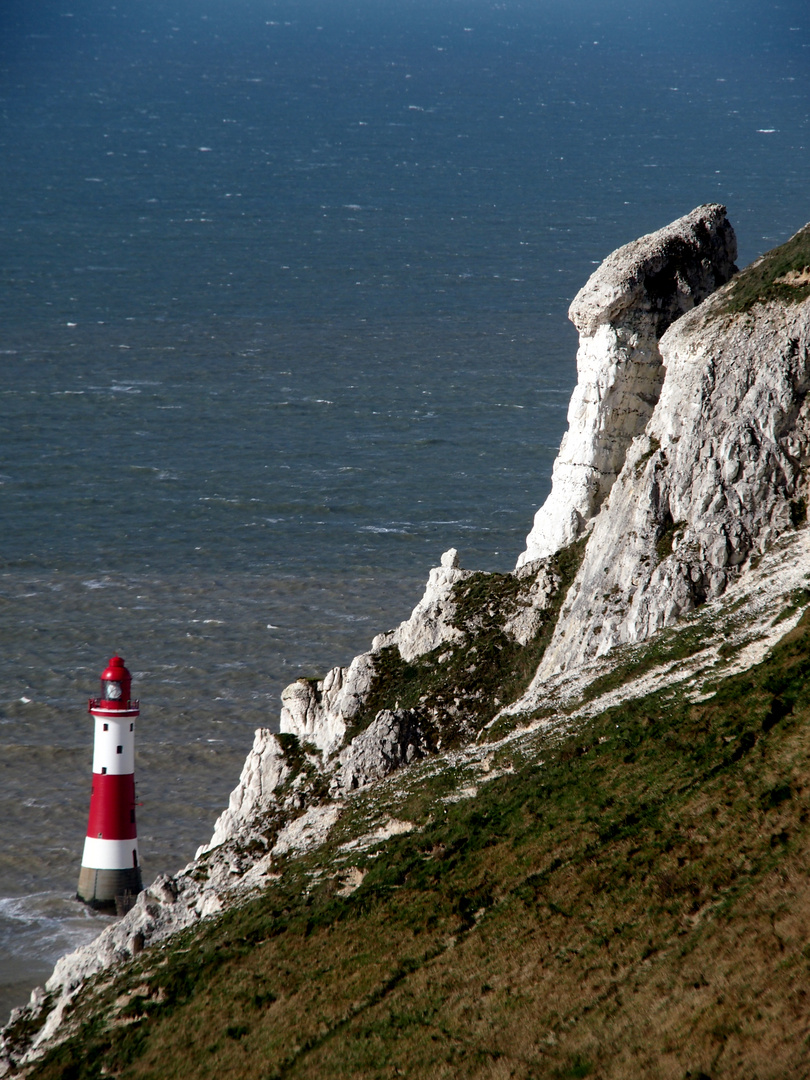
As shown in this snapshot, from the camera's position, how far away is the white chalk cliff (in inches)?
1716

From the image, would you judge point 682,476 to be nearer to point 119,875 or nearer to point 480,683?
point 480,683

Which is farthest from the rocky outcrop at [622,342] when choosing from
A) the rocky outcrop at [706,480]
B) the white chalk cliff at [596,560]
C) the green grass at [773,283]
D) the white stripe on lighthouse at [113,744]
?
the white stripe on lighthouse at [113,744]

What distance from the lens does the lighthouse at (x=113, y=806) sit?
191 ft

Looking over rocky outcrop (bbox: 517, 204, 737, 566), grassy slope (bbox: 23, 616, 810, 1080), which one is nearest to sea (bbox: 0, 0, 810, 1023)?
grassy slope (bbox: 23, 616, 810, 1080)

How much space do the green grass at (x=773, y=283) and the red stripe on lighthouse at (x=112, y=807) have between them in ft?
106

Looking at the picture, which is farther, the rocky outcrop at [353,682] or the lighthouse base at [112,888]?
the lighthouse base at [112,888]

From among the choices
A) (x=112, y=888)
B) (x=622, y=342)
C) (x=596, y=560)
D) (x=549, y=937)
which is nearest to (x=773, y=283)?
(x=622, y=342)

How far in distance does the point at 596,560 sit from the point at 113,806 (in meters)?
25.5

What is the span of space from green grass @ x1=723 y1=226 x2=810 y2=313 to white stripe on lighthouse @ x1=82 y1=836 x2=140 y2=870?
3476 centimetres

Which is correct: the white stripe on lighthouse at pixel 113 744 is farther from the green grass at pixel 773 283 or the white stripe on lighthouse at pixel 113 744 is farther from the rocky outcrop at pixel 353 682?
the green grass at pixel 773 283

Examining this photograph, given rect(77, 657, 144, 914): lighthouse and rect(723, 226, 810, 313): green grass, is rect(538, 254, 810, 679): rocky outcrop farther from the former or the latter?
rect(77, 657, 144, 914): lighthouse

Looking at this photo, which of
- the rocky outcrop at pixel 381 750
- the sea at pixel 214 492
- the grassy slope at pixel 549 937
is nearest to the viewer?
the grassy slope at pixel 549 937

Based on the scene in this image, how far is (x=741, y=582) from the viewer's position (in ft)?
140

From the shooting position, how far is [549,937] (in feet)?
101
